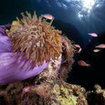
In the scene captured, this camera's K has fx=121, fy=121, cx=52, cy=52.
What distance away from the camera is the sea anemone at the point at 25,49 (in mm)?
1884

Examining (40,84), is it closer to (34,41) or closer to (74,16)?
(34,41)

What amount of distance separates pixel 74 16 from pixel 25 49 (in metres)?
31.2

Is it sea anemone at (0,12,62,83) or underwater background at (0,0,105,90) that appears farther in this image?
underwater background at (0,0,105,90)

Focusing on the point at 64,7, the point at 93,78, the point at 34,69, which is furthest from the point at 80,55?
the point at 64,7

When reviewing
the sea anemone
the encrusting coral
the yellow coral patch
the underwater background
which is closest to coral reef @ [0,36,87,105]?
the encrusting coral

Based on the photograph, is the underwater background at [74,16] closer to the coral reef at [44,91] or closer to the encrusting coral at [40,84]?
the coral reef at [44,91]

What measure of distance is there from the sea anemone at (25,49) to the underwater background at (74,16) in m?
5.75

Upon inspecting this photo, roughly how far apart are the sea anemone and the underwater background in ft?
18.9

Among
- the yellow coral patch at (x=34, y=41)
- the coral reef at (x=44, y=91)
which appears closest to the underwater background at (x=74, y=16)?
the coral reef at (x=44, y=91)

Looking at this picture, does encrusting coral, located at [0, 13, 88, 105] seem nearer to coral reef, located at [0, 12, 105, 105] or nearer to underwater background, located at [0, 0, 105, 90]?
coral reef, located at [0, 12, 105, 105]

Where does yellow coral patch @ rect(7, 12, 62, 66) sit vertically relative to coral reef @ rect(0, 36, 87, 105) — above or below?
above

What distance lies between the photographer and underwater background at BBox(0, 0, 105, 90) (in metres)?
7.27

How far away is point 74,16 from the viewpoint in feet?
102

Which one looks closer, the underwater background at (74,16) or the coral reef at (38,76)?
the coral reef at (38,76)
